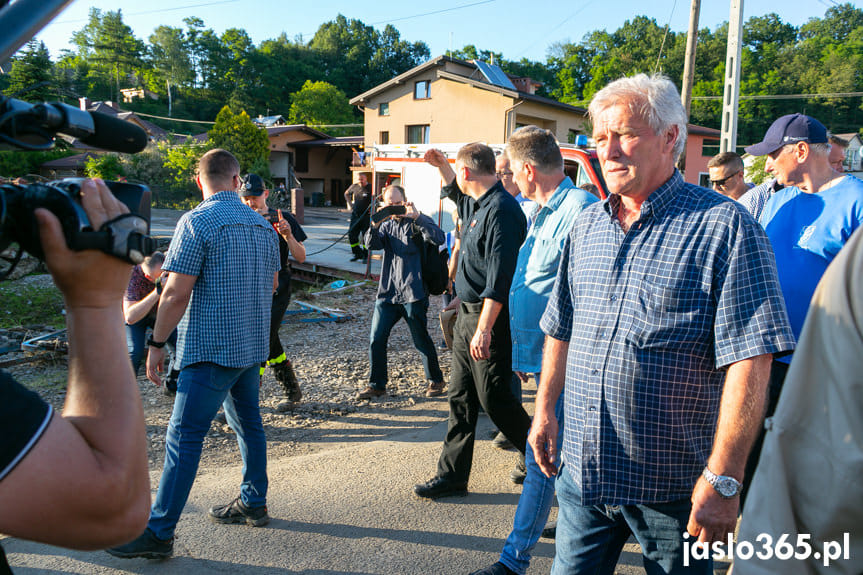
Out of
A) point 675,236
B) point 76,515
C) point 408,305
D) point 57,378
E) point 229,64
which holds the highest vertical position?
point 229,64

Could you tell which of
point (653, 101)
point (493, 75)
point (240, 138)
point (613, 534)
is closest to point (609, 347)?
point (613, 534)

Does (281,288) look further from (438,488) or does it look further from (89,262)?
(89,262)

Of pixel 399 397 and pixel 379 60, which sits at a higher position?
pixel 379 60

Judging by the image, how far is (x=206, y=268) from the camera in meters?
3.20

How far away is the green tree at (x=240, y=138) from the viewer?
37469 millimetres

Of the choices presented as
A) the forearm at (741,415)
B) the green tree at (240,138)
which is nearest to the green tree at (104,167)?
the green tree at (240,138)

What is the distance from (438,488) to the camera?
3785mm

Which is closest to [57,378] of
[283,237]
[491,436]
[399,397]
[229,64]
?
[283,237]

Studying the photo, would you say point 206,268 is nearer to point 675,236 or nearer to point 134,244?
point 134,244

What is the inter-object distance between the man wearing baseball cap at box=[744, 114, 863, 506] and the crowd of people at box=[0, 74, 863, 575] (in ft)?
0.04

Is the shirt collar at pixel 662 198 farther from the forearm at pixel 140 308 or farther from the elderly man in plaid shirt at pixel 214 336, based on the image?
the forearm at pixel 140 308

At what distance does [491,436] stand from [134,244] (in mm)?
4163

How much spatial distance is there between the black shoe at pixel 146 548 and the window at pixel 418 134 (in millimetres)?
30670

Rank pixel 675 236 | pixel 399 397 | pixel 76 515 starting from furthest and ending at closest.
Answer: pixel 399 397
pixel 675 236
pixel 76 515
